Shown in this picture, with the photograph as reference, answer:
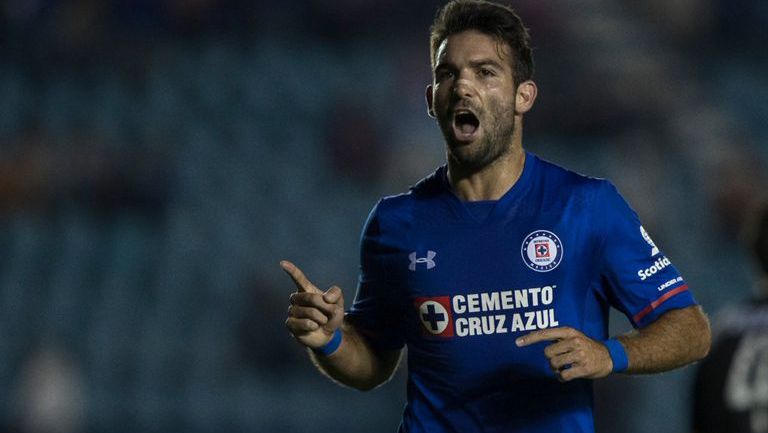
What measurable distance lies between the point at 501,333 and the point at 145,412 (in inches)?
278

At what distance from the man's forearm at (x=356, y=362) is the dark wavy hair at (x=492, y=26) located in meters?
0.84

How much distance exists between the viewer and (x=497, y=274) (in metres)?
3.49

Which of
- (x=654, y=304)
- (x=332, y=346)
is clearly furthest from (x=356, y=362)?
(x=654, y=304)

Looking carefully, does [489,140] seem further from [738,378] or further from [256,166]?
[256,166]

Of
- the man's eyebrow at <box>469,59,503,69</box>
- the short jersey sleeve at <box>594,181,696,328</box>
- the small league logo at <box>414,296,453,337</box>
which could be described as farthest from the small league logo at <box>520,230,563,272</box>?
the man's eyebrow at <box>469,59,503,69</box>

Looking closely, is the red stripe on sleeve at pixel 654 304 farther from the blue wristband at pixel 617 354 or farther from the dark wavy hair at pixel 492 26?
the dark wavy hair at pixel 492 26

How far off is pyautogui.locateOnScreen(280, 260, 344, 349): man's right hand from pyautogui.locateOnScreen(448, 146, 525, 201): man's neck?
0.53 meters

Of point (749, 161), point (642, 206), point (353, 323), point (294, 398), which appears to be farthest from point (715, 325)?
point (353, 323)

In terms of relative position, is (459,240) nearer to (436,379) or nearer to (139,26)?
(436,379)

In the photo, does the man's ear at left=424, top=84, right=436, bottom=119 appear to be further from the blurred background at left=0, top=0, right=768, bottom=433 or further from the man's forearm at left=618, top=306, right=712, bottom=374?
the blurred background at left=0, top=0, right=768, bottom=433

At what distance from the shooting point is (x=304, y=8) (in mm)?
14031

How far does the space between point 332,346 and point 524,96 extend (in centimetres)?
88

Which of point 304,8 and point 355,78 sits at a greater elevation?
point 304,8

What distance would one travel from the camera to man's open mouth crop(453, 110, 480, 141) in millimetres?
3520
